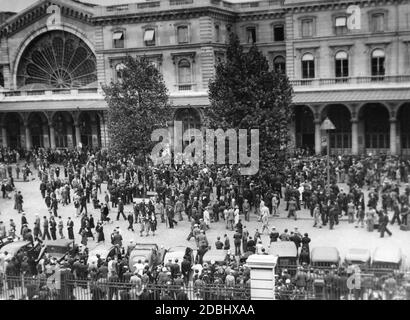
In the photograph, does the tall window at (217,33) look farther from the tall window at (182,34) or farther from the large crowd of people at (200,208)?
the large crowd of people at (200,208)

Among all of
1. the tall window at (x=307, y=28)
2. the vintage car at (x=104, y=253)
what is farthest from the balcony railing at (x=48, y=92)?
the vintage car at (x=104, y=253)

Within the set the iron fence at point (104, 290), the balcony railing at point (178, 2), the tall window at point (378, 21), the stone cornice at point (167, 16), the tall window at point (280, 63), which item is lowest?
the iron fence at point (104, 290)

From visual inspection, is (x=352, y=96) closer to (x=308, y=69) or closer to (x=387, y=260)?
(x=308, y=69)

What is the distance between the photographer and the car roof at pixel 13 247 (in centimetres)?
2823

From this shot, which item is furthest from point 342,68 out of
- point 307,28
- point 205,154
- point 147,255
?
point 147,255

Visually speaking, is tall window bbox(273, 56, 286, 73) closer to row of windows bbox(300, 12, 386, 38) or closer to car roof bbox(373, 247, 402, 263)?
row of windows bbox(300, 12, 386, 38)

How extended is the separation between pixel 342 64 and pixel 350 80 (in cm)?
161

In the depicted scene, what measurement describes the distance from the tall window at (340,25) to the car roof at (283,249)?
1098 inches

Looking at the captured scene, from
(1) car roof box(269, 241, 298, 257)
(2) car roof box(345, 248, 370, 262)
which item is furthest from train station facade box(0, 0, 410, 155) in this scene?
(2) car roof box(345, 248, 370, 262)

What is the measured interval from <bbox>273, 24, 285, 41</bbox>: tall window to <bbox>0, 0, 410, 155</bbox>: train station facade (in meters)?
0.09

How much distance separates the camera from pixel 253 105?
36.6m

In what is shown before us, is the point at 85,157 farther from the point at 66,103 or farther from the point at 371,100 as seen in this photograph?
the point at 371,100

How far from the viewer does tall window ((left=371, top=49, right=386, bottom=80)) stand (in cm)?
4962

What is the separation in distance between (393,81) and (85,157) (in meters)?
24.3
